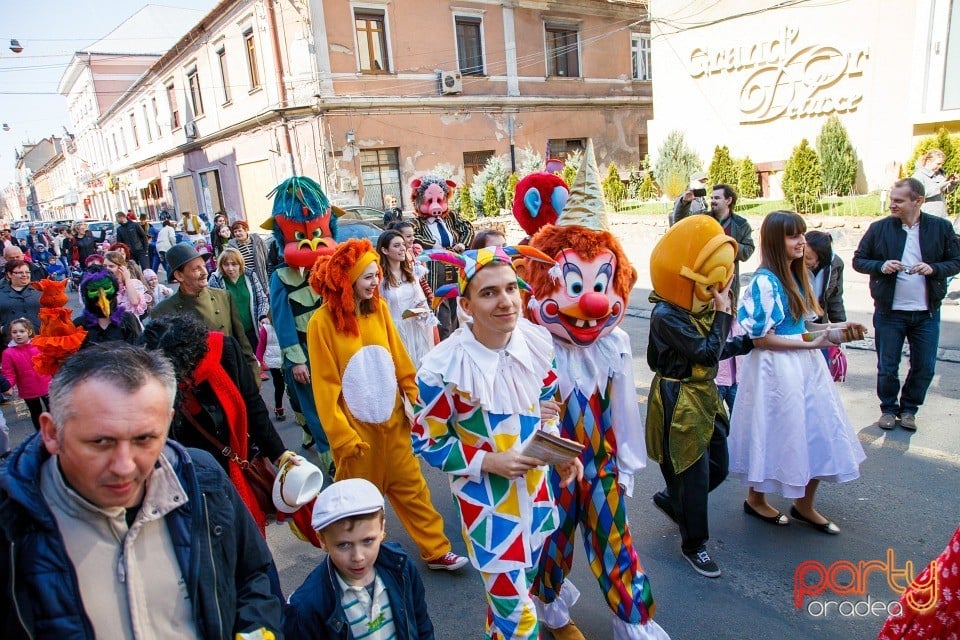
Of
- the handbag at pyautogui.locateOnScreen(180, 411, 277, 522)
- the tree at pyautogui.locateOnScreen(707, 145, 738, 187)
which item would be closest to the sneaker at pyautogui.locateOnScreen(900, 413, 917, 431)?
the handbag at pyautogui.locateOnScreen(180, 411, 277, 522)

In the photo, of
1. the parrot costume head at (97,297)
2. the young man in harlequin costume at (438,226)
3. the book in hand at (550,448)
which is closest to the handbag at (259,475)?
the book in hand at (550,448)

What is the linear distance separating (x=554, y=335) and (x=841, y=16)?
46.1 feet

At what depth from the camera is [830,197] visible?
13242mm

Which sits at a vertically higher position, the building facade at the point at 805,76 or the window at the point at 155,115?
the window at the point at 155,115

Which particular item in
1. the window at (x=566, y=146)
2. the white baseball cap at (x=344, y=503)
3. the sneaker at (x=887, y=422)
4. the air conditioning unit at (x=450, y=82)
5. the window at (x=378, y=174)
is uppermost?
the air conditioning unit at (x=450, y=82)

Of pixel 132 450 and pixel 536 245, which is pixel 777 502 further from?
pixel 132 450

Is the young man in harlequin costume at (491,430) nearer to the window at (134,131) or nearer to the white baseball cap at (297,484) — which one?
the white baseball cap at (297,484)

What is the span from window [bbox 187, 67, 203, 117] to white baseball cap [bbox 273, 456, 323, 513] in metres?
26.4

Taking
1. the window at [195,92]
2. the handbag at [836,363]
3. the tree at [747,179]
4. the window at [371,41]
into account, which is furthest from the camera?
the window at [195,92]

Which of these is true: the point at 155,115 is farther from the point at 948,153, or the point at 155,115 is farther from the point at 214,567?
the point at 214,567

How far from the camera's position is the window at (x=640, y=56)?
82.3 feet

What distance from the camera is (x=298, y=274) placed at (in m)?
4.25

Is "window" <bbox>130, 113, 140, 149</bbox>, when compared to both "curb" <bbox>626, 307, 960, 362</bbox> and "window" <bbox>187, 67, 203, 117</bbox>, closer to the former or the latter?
"window" <bbox>187, 67, 203, 117</bbox>

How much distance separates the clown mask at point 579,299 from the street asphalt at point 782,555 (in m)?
1.45
